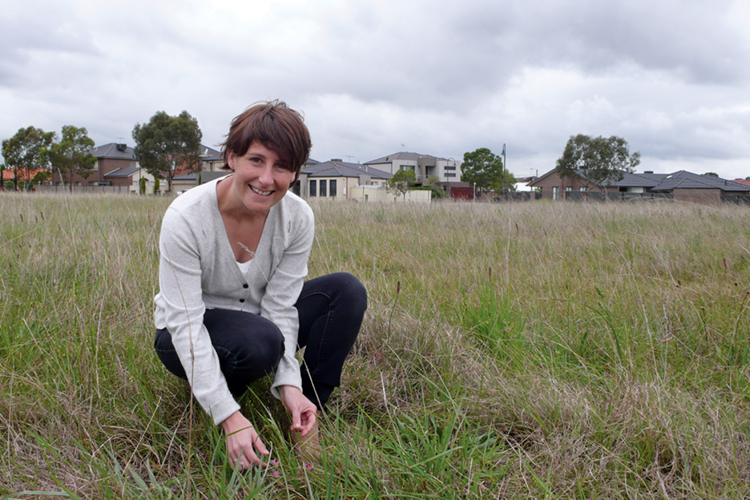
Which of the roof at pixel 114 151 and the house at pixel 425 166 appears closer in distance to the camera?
the roof at pixel 114 151

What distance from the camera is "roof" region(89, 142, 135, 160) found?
53250 mm

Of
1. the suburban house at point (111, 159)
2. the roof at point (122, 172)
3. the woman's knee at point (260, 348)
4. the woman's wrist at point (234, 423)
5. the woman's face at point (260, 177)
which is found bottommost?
the woman's wrist at point (234, 423)

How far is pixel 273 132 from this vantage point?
140 cm

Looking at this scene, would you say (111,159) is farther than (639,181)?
Yes

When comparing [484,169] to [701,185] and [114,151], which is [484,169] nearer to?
[701,185]

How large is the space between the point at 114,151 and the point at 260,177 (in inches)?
2439

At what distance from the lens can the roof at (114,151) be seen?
53.2 meters

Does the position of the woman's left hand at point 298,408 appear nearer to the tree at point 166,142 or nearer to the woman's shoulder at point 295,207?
the woman's shoulder at point 295,207

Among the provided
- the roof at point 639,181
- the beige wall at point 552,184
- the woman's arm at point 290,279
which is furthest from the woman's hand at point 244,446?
the beige wall at point 552,184

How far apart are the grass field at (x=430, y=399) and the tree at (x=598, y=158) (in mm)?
35656

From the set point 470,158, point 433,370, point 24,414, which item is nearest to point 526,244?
point 433,370

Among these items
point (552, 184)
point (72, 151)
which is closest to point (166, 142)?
point (72, 151)

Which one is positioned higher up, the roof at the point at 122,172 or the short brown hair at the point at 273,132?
the roof at the point at 122,172

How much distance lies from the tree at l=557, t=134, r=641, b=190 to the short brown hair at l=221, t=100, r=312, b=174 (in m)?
37.5
